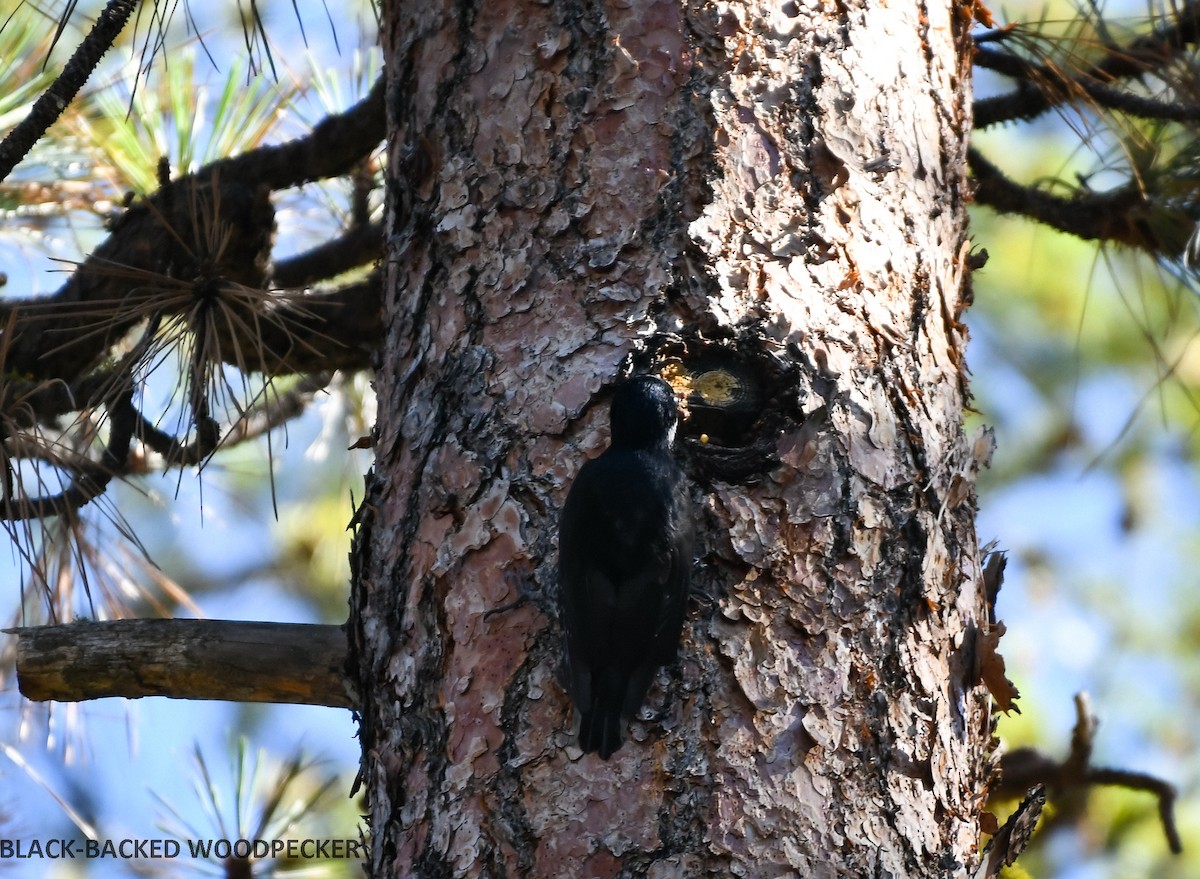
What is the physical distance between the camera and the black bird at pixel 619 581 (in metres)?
1.41

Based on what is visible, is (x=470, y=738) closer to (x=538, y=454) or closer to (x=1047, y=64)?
(x=538, y=454)

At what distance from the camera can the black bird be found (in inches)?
55.4

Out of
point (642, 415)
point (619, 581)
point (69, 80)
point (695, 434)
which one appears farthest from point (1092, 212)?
point (69, 80)

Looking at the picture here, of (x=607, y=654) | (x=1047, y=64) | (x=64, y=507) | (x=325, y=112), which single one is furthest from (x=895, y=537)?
(x=325, y=112)

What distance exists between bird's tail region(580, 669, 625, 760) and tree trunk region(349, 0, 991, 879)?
0.04 metres

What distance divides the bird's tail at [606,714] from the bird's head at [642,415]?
286 millimetres

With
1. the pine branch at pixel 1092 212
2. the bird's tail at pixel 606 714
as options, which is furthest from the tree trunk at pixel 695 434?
the pine branch at pixel 1092 212

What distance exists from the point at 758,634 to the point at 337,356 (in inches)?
52.7

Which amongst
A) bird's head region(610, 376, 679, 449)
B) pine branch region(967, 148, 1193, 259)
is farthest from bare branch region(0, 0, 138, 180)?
pine branch region(967, 148, 1193, 259)

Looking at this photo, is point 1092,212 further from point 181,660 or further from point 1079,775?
point 181,660

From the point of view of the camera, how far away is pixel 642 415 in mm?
1504

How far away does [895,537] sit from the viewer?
1614 mm

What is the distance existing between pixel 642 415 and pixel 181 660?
0.73 meters

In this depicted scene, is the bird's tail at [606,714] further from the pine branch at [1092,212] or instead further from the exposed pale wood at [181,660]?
the pine branch at [1092,212]
